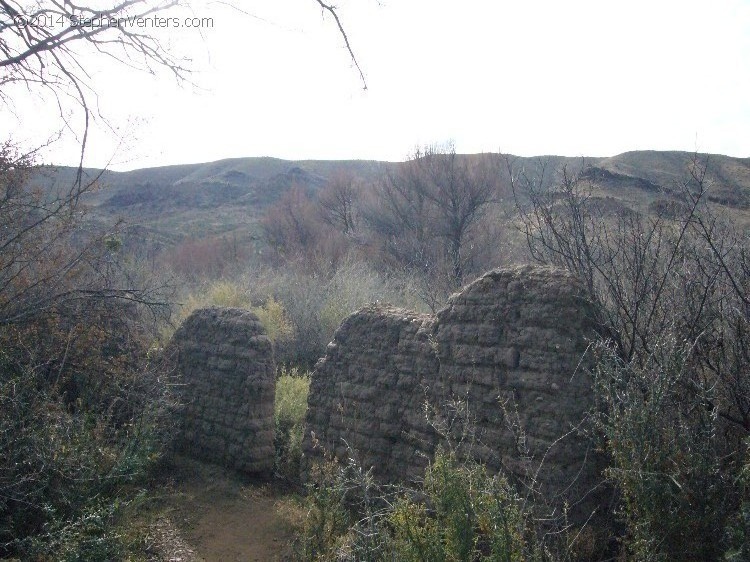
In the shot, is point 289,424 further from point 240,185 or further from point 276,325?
point 240,185

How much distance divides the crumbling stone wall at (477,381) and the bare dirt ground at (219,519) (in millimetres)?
783

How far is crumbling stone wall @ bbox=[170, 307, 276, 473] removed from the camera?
783 cm

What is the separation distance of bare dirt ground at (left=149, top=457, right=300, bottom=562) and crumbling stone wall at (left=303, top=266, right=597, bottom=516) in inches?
30.8

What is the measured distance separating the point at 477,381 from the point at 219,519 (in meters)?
3.14

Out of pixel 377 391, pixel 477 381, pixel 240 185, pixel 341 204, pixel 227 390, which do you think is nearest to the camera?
pixel 477 381

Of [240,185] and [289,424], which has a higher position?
[240,185]

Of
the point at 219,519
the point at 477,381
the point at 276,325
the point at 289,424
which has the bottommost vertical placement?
the point at 219,519

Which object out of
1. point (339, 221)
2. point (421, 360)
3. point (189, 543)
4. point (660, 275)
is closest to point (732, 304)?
point (660, 275)

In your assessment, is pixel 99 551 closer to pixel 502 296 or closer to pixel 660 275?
pixel 502 296

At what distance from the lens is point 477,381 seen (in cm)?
544

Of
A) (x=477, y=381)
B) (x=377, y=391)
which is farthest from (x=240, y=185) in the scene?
(x=477, y=381)

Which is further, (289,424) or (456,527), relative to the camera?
(289,424)

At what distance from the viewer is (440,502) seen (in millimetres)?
3920

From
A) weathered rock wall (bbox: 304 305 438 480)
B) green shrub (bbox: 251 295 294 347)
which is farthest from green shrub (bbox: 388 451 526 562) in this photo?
green shrub (bbox: 251 295 294 347)
